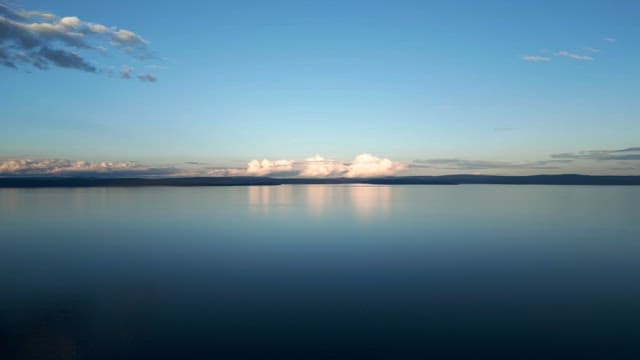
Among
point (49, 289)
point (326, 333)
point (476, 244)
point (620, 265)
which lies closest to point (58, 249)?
point (49, 289)

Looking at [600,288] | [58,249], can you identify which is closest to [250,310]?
[600,288]

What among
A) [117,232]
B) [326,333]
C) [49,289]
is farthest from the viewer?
[117,232]

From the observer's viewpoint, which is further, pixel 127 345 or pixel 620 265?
pixel 620 265

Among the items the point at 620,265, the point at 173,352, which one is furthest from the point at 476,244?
the point at 173,352

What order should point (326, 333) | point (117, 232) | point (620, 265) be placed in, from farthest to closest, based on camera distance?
1. point (117, 232)
2. point (620, 265)
3. point (326, 333)

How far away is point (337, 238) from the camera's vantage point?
2636 cm

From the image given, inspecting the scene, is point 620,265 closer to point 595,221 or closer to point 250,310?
point 250,310

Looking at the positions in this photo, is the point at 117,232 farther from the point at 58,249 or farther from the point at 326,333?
the point at 326,333

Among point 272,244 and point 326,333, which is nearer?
point 326,333

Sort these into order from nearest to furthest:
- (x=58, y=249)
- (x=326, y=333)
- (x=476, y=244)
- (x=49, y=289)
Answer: (x=326, y=333) → (x=49, y=289) → (x=58, y=249) → (x=476, y=244)

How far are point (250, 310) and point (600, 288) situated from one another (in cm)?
1100

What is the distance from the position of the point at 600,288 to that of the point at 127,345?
544 inches

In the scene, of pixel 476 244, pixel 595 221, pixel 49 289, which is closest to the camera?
pixel 49 289

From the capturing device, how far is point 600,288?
1440 cm
